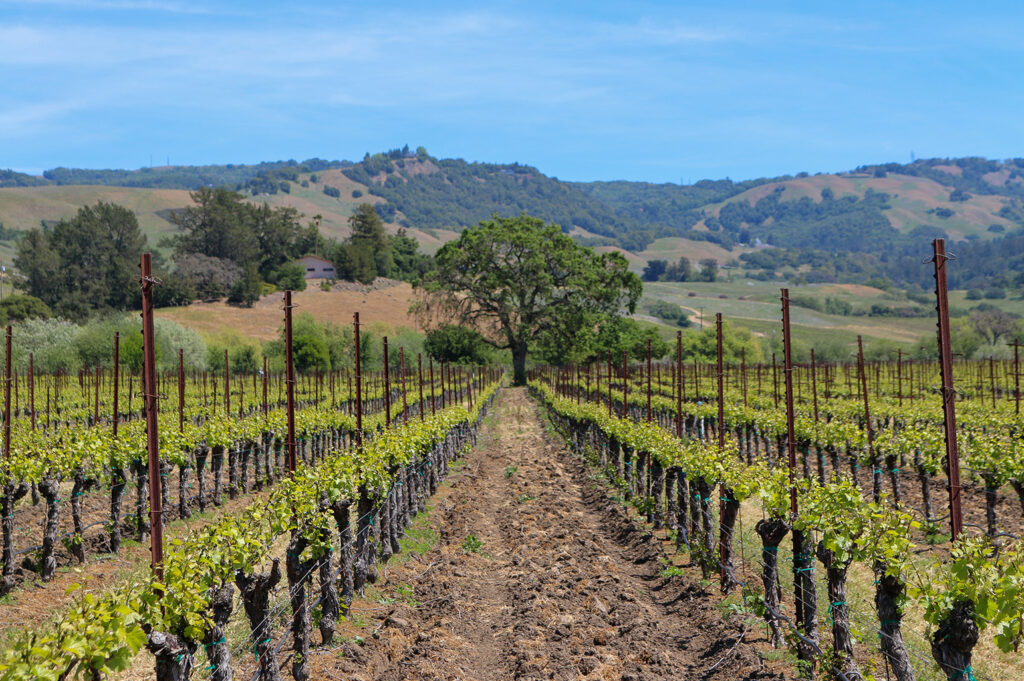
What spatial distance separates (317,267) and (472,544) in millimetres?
114933

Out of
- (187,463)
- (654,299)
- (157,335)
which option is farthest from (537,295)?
(654,299)

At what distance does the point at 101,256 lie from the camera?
336 feet

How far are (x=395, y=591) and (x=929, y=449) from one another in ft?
36.8

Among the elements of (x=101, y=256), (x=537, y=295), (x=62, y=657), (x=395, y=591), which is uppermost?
(x=101, y=256)

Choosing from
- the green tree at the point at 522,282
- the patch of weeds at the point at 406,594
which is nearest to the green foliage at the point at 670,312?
the green tree at the point at 522,282

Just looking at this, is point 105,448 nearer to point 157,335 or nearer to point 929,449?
point 929,449

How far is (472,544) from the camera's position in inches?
635

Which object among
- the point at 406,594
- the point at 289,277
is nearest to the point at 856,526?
the point at 406,594

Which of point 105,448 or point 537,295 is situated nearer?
point 105,448

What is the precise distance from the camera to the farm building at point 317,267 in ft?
411

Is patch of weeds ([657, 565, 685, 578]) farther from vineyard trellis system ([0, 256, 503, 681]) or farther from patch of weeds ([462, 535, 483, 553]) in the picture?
vineyard trellis system ([0, 256, 503, 681])

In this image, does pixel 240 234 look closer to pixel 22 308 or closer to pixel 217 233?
pixel 217 233

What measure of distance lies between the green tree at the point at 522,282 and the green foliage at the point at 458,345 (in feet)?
2.72

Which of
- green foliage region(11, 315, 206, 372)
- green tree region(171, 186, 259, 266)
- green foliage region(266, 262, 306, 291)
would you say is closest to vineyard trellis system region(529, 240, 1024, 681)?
green foliage region(11, 315, 206, 372)
